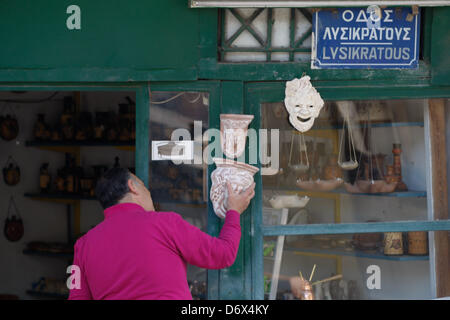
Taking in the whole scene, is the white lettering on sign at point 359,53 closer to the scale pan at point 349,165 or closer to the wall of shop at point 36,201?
the scale pan at point 349,165

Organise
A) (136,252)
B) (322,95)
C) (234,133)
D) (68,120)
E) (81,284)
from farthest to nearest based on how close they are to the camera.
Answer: (68,120)
(322,95)
(234,133)
(81,284)
(136,252)

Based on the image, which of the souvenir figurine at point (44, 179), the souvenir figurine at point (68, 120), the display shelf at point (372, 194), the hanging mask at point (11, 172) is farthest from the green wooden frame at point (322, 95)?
the hanging mask at point (11, 172)

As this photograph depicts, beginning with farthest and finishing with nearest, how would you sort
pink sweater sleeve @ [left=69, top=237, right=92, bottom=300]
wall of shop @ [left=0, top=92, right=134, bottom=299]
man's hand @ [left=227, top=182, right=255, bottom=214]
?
wall of shop @ [left=0, top=92, right=134, bottom=299]
man's hand @ [left=227, top=182, right=255, bottom=214]
pink sweater sleeve @ [left=69, top=237, right=92, bottom=300]

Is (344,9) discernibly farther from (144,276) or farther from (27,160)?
(27,160)

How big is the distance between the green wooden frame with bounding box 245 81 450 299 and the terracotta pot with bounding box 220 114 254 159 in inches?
4.4

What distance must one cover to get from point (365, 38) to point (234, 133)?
911 mm

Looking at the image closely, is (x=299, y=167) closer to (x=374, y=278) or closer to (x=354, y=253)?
(x=354, y=253)

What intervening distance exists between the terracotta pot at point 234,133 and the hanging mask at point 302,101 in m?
0.25

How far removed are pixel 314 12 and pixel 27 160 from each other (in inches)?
149

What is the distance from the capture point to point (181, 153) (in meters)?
2.81

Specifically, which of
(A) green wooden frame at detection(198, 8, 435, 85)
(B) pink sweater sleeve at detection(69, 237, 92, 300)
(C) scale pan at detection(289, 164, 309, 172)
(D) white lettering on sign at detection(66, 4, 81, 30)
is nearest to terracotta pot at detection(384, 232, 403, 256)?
(C) scale pan at detection(289, 164, 309, 172)

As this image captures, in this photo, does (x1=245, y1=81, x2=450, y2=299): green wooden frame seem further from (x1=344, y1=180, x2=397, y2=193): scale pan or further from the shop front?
(x1=344, y1=180, x2=397, y2=193): scale pan

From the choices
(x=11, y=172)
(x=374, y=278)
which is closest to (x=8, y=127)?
(x=11, y=172)

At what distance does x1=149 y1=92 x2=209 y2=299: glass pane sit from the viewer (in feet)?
9.09
